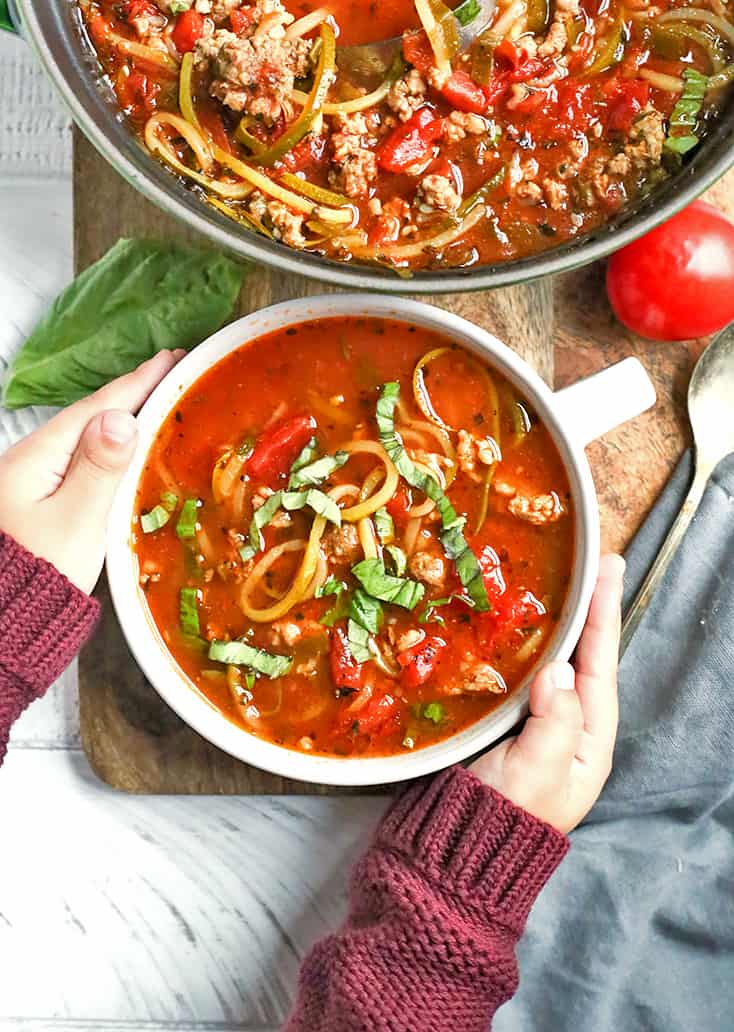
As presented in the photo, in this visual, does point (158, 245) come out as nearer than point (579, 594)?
No

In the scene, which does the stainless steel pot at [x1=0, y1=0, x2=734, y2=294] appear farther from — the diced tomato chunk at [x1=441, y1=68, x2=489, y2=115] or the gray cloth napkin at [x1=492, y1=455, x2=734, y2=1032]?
the gray cloth napkin at [x1=492, y1=455, x2=734, y2=1032]

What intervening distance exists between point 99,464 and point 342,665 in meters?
0.74

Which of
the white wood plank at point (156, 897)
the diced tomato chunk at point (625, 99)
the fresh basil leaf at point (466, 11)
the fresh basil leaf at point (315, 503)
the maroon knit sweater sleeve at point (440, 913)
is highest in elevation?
the fresh basil leaf at point (466, 11)

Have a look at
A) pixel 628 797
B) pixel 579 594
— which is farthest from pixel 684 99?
pixel 628 797

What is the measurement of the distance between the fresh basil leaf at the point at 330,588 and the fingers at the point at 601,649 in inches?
24.2

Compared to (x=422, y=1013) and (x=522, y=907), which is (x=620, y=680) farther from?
(x=422, y=1013)

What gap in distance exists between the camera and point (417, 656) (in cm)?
281

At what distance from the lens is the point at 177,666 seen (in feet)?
9.41

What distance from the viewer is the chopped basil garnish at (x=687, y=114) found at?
7.92 feet

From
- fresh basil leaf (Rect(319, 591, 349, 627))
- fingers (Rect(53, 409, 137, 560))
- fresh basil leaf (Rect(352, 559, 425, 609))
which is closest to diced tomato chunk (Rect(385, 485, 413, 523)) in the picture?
fresh basil leaf (Rect(352, 559, 425, 609))

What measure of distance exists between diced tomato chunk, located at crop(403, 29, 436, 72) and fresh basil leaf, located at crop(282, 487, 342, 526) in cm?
98

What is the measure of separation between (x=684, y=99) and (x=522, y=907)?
186 cm

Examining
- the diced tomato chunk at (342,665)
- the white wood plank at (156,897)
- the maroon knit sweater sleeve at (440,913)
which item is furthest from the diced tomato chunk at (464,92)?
the white wood plank at (156,897)

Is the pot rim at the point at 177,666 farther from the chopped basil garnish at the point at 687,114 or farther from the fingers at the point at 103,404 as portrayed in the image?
the chopped basil garnish at the point at 687,114
